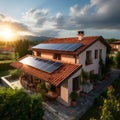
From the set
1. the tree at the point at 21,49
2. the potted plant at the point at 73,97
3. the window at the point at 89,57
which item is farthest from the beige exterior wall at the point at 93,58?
the tree at the point at 21,49

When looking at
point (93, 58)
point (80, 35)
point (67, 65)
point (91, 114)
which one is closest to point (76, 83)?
point (67, 65)

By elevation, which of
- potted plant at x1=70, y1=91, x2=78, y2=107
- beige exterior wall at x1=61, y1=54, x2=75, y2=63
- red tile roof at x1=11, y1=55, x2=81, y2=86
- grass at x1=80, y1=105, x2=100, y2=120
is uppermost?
beige exterior wall at x1=61, y1=54, x2=75, y2=63

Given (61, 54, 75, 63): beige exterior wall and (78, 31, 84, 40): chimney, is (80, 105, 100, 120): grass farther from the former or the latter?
(78, 31, 84, 40): chimney

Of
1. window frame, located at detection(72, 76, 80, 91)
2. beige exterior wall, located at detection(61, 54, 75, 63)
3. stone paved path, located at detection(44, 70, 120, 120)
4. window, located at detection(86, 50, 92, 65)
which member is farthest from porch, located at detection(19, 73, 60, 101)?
window, located at detection(86, 50, 92, 65)

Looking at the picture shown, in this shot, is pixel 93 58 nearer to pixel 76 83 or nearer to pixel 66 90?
pixel 76 83

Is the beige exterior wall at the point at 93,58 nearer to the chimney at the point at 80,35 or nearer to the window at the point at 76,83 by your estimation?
the chimney at the point at 80,35

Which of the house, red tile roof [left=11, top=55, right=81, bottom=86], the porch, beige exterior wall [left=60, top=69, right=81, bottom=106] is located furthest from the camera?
the porch

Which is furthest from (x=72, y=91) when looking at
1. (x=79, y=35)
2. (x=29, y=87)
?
(x=79, y=35)
